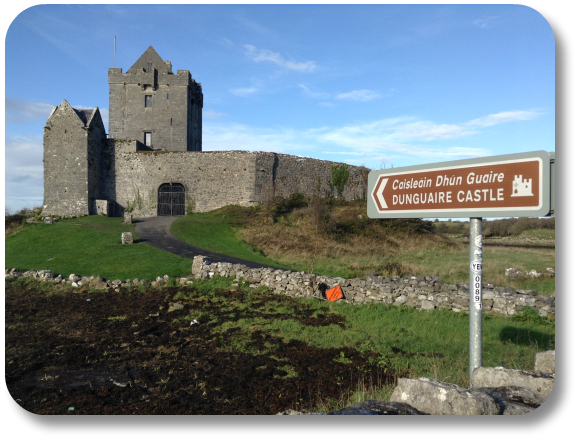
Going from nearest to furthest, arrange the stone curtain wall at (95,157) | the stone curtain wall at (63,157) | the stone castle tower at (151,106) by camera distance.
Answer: the stone curtain wall at (63,157), the stone curtain wall at (95,157), the stone castle tower at (151,106)

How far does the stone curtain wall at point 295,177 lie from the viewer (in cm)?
3741

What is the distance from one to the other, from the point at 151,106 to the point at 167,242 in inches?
1108

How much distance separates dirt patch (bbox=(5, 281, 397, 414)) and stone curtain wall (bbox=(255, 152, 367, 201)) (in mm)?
26489

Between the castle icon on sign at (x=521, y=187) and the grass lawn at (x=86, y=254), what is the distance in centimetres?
1477

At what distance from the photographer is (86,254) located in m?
19.3

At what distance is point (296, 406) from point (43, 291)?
1293 centimetres

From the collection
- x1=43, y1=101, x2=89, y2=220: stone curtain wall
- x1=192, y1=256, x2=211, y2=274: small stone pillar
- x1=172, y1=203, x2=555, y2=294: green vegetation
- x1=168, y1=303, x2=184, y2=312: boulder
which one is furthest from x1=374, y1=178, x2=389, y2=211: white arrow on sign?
x1=43, y1=101, x2=89, y2=220: stone curtain wall

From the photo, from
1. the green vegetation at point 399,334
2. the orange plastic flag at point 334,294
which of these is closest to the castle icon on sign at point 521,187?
the green vegetation at point 399,334

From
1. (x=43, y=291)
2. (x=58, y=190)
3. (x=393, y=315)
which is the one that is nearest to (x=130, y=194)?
(x=58, y=190)

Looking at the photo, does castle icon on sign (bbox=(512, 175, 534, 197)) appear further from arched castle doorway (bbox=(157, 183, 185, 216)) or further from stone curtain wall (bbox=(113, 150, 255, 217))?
arched castle doorway (bbox=(157, 183, 185, 216))

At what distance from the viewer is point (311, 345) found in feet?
25.4

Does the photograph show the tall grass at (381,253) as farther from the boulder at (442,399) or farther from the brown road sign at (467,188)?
the boulder at (442,399)

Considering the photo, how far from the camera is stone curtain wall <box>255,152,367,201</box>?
3741cm

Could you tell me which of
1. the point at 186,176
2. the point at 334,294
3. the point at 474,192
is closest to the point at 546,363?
the point at 474,192
